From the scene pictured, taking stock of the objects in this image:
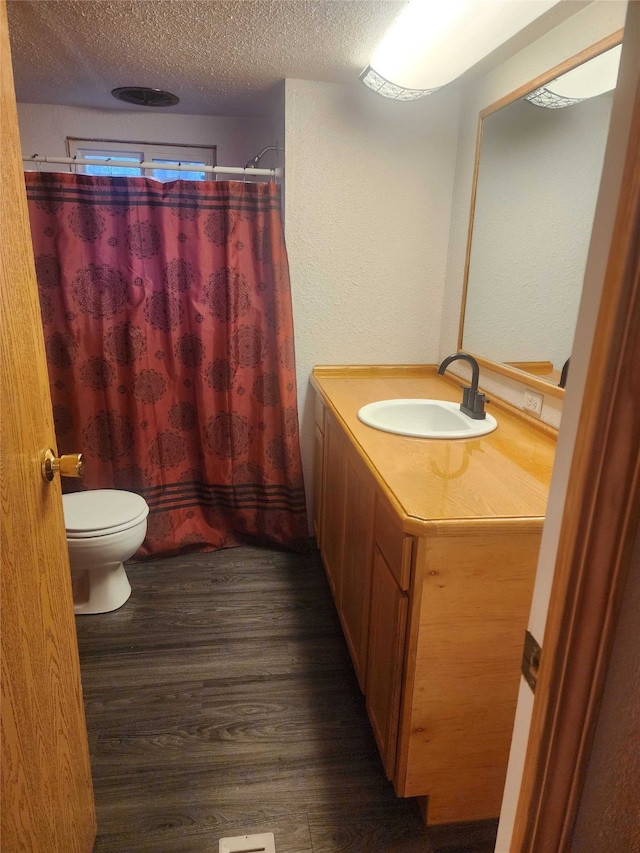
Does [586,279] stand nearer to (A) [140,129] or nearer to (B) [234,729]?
(B) [234,729]

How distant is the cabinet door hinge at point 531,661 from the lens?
24.6 inches

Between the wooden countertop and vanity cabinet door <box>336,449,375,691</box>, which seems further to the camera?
vanity cabinet door <box>336,449,375,691</box>

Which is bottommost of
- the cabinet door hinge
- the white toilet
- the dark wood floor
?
the dark wood floor

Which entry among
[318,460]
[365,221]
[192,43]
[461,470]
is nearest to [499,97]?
[365,221]

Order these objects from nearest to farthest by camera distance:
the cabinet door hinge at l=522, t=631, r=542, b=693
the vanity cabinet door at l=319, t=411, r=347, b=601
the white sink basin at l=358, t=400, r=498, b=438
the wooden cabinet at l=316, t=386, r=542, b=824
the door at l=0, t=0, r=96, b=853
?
1. the cabinet door hinge at l=522, t=631, r=542, b=693
2. the door at l=0, t=0, r=96, b=853
3. the wooden cabinet at l=316, t=386, r=542, b=824
4. the white sink basin at l=358, t=400, r=498, b=438
5. the vanity cabinet door at l=319, t=411, r=347, b=601

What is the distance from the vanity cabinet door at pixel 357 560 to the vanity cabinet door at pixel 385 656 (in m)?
0.06

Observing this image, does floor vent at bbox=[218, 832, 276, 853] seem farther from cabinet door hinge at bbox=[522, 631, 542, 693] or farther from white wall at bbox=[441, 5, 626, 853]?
cabinet door hinge at bbox=[522, 631, 542, 693]

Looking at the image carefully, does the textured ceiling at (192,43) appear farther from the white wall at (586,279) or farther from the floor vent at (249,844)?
the floor vent at (249,844)

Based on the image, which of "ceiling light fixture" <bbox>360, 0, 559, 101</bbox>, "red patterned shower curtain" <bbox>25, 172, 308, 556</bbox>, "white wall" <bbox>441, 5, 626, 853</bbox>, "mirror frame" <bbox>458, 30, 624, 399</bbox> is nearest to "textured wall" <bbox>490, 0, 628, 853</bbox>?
"white wall" <bbox>441, 5, 626, 853</bbox>

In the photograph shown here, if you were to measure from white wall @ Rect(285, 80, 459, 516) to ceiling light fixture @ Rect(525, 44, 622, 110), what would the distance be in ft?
2.28

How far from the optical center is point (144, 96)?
103 inches

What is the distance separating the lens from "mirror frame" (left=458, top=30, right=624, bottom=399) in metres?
1.45

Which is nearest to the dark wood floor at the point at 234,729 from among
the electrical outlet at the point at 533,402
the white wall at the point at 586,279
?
the white wall at the point at 586,279

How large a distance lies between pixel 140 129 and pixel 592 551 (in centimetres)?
327
